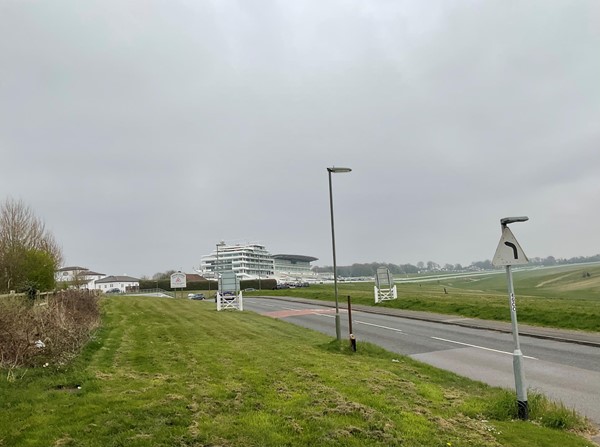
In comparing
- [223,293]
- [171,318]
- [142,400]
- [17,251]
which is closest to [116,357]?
[142,400]

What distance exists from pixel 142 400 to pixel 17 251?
69.4 ft

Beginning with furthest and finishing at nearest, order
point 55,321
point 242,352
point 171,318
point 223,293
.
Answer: point 223,293 < point 171,318 < point 242,352 < point 55,321

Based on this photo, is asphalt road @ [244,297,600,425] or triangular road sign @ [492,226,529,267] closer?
triangular road sign @ [492,226,529,267]

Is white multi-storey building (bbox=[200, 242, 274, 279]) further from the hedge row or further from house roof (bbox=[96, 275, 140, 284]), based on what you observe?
the hedge row

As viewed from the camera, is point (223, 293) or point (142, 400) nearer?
point (142, 400)

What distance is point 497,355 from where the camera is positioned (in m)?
14.8

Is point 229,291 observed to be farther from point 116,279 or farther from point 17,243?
point 116,279

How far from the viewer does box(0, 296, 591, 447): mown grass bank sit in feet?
19.2

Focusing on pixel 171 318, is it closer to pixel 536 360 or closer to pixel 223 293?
pixel 223 293

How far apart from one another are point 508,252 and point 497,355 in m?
8.34

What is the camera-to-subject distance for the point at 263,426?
20.2 feet

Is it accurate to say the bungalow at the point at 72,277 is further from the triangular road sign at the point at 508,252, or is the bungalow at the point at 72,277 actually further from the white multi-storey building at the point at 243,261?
the white multi-storey building at the point at 243,261

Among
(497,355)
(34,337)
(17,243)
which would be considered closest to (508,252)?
(497,355)

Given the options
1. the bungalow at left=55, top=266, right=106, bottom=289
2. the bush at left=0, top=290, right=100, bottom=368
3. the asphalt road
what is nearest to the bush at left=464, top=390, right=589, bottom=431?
the asphalt road
